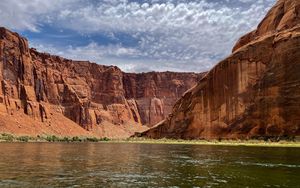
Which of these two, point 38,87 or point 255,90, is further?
point 38,87

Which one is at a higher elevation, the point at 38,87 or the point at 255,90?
the point at 38,87

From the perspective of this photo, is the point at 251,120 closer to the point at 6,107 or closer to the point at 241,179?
the point at 241,179

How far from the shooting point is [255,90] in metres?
90.0

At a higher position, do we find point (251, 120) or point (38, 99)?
point (38, 99)

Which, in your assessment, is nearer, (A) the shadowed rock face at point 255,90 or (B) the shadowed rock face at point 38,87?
(A) the shadowed rock face at point 255,90

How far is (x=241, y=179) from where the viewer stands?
23609 mm

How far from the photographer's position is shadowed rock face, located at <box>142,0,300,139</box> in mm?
81494

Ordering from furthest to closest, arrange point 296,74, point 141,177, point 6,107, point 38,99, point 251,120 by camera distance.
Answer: point 38,99 < point 6,107 < point 251,120 < point 296,74 < point 141,177

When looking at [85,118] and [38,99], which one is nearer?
[38,99]

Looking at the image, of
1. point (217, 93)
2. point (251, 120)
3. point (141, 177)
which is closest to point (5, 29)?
point (217, 93)

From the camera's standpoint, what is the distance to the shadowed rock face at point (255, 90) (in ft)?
267

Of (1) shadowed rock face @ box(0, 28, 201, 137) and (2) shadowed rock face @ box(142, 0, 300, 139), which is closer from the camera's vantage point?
(2) shadowed rock face @ box(142, 0, 300, 139)

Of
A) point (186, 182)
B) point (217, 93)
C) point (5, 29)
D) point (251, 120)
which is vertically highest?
point (5, 29)

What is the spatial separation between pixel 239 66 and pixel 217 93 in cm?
921
